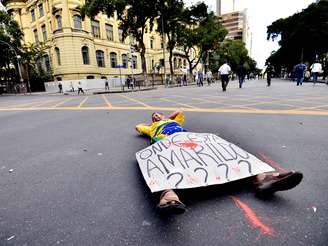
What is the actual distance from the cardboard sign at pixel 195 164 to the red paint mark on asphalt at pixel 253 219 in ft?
0.59

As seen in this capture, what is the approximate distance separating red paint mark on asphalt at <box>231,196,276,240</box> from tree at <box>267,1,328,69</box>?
35.0 meters

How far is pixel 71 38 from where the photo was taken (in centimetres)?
2725

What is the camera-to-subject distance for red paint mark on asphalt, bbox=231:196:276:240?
1.27 metres

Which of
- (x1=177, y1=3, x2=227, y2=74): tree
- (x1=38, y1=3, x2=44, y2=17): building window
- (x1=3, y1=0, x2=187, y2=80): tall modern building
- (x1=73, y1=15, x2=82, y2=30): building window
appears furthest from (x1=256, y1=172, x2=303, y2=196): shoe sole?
(x1=38, y1=3, x2=44, y2=17): building window

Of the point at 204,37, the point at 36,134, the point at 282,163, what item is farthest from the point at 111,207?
the point at 204,37

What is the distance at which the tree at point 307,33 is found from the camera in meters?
27.8

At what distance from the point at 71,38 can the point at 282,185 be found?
31017 mm

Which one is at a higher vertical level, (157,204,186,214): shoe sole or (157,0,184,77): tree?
(157,0,184,77): tree

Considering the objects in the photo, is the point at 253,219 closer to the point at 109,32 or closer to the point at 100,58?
the point at 100,58

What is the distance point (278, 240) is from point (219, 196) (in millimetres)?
489

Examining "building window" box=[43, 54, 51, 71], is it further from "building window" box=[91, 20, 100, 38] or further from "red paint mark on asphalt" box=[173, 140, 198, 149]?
"red paint mark on asphalt" box=[173, 140, 198, 149]

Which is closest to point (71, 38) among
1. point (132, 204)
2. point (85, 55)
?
point (85, 55)

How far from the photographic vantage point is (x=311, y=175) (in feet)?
6.27

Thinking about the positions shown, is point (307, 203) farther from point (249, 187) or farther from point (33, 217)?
point (33, 217)
